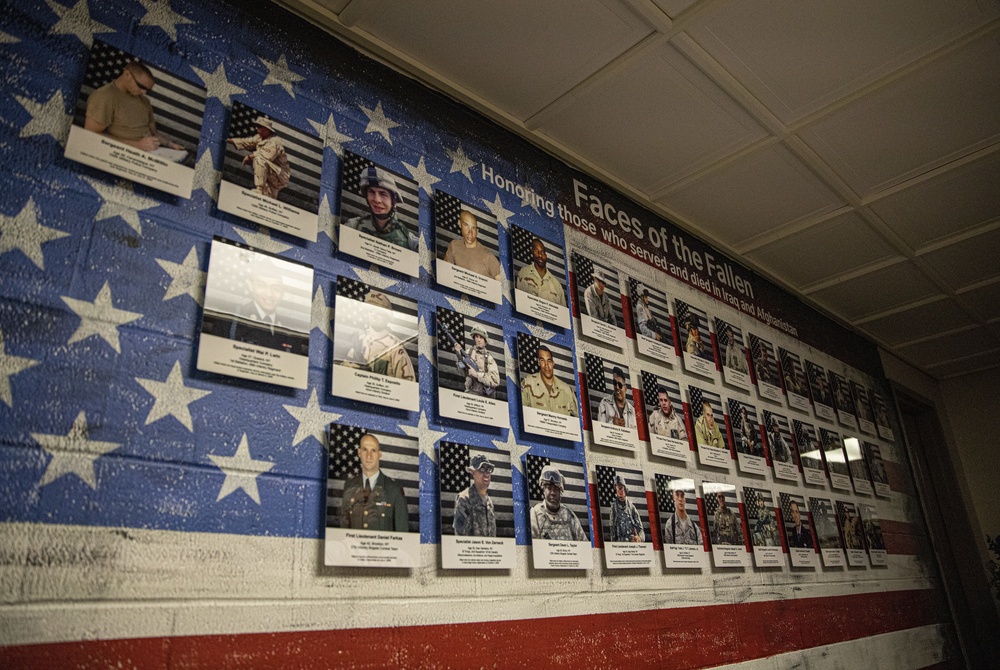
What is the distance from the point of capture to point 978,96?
3064 mm

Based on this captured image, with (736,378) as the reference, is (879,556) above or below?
below

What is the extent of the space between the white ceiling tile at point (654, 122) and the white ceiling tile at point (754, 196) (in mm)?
190

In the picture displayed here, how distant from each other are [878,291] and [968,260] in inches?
23.3

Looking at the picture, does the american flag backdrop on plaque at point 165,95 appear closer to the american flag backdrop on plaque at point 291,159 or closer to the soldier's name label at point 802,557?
the american flag backdrop on plaque at point 291,159

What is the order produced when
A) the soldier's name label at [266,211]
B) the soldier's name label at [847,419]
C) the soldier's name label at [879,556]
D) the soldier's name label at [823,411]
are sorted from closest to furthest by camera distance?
the soldier's name label at [266,211] → the soldier's name label at [879,556] → the soldier's name label at [823,411] → the soldier's name label at [847,419]

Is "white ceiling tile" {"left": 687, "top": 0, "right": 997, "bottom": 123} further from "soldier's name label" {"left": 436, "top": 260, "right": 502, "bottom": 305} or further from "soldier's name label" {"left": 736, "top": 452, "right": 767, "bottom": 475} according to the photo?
"soldier's name label" {"left": 736, "top": 452, "right": 767, "bottom": 475}

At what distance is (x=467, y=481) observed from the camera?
2.26 meters

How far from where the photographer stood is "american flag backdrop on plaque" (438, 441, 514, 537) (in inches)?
85.5

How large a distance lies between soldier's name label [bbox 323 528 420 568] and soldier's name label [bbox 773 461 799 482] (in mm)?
2765

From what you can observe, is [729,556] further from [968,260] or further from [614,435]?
[968,260]

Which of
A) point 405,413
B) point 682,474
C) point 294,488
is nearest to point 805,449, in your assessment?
point 682,474

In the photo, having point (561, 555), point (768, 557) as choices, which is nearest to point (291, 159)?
point (561, 555)

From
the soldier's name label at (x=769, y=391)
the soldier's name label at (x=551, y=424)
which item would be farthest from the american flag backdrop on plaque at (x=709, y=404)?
the soldier's name label at (x=551, y=424)

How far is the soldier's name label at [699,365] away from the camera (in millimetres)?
3635
